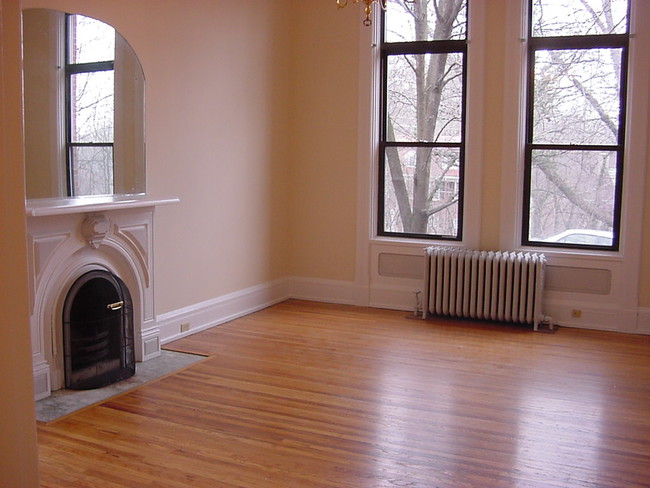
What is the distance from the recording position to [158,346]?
5492 millimetres

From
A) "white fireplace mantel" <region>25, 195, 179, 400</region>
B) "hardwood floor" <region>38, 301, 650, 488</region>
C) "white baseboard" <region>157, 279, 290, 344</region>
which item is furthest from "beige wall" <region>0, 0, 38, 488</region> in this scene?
"white baseboard" <region>157, 279, 290, 344</region>

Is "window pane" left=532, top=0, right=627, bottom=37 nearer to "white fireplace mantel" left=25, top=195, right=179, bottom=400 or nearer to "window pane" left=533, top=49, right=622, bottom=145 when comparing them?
"window pane" left=533, top=49, right=622, bottom=145

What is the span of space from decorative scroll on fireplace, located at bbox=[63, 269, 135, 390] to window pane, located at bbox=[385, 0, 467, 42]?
3.80m

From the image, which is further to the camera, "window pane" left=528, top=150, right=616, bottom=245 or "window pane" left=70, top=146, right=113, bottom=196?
"window pane" left=528, top=150, right=616, bottom=245

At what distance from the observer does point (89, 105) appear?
193 inches

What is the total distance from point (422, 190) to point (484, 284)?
1.17m

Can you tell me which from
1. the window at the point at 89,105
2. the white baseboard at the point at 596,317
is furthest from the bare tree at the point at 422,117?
the window at the point at 89,105

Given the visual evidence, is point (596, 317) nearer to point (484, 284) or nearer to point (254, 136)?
point (484, 284)

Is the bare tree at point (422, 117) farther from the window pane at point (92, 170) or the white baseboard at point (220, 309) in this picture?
the window pane at point (92, 170)

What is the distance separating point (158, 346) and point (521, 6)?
14.2 feet

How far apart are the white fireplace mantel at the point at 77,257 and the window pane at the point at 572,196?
345 centimetres

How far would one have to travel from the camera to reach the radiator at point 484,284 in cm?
651

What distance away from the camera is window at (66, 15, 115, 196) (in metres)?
4.73

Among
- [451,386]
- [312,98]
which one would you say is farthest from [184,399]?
[312,98]
